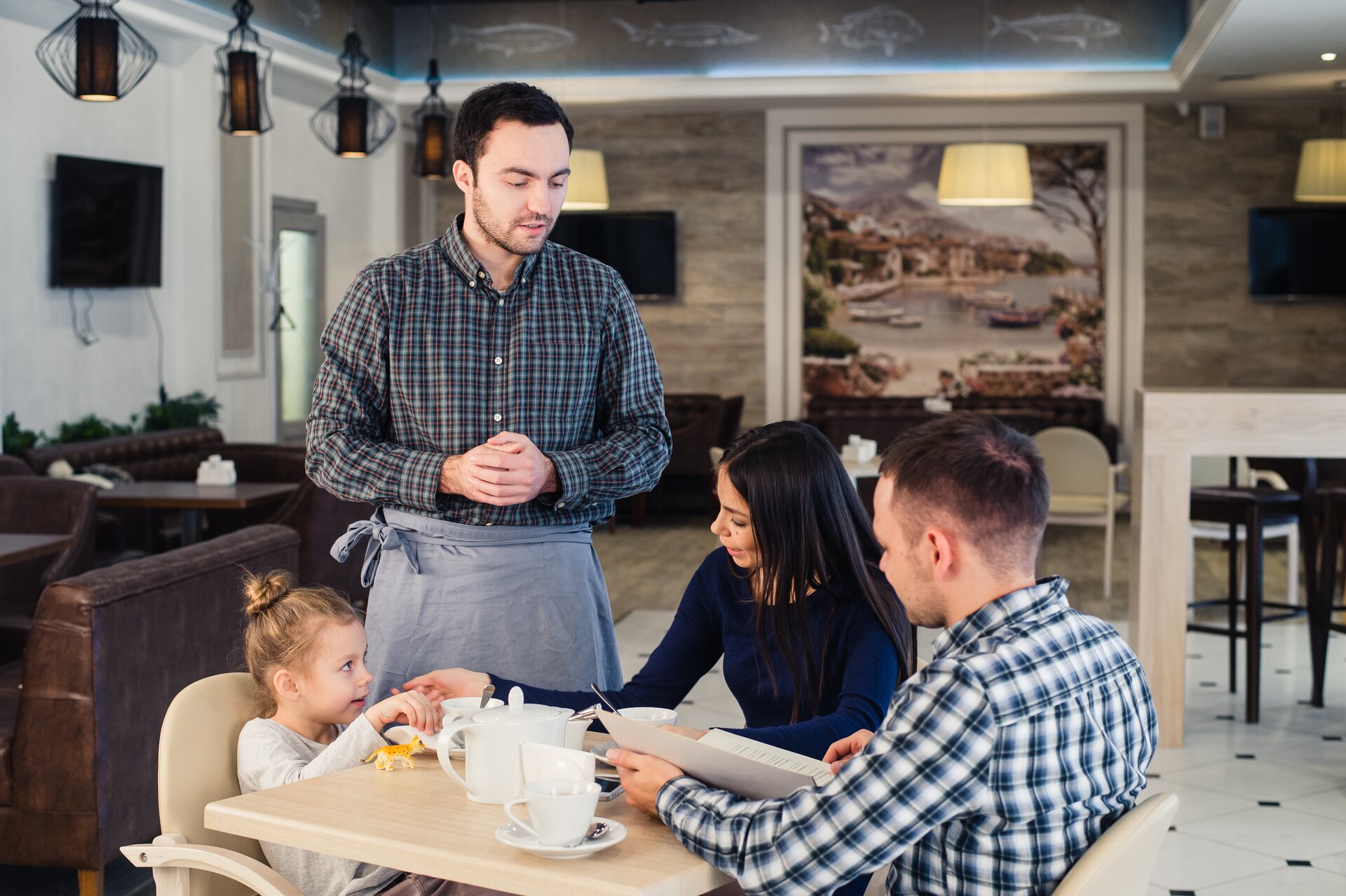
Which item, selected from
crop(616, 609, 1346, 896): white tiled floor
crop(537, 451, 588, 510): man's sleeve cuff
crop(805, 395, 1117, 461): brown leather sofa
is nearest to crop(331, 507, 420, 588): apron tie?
crop(537, 451, 588, 510): man's sleeve cuff

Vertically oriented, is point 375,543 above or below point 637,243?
below

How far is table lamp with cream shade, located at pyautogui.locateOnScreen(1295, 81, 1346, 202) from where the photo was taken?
9.20 meters

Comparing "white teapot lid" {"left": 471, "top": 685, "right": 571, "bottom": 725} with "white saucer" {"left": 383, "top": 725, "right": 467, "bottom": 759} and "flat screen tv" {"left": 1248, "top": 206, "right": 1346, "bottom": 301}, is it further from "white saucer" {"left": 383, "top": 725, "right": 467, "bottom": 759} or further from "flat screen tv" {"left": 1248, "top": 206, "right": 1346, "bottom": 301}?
"flat screen tv" {"left": 1248, "top": 206, "right": 1346, "bottom": 301}

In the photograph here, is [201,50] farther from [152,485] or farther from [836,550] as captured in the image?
[836,550]

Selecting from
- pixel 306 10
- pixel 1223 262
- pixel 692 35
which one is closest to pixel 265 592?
pixel 306 10

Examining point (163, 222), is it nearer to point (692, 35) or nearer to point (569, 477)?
point (692, 35)

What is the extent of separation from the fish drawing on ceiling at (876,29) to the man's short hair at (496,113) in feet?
28.6

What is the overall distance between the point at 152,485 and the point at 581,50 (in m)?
5.74

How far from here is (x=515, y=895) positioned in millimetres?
1487

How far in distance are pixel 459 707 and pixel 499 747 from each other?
0.22 metres

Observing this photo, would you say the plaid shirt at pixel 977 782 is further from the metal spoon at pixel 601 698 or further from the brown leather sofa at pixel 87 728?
the brown leather sofa at pixel 87 728

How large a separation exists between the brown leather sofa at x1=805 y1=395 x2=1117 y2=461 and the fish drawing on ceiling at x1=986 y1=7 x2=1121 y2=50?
2.79 meters

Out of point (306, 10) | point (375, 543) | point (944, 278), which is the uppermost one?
point (306, 10)

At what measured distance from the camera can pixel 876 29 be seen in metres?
10.3
